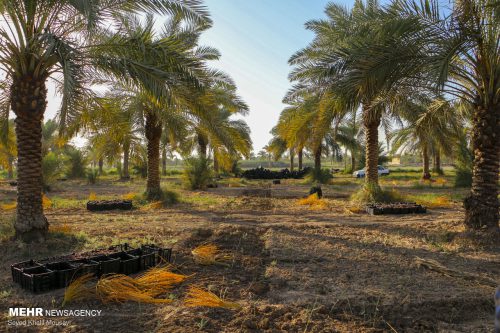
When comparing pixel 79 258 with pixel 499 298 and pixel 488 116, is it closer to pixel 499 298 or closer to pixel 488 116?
pixel 499 298

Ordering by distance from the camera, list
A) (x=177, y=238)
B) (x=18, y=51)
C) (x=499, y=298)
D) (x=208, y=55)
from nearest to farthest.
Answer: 1. (x=499, y=298)
2. (x=18, y=51)
3. (x=177, y=238)
4. (x=208, y=55)

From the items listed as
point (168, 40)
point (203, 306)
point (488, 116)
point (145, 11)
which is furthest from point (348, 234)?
point (145, 11)

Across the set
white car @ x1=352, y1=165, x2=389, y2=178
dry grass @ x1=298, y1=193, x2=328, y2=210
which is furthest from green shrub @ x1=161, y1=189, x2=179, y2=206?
white car @ x1=352, y1=165, x2=389, y2=178

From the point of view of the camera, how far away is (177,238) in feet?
25.0

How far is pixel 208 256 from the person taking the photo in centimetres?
591

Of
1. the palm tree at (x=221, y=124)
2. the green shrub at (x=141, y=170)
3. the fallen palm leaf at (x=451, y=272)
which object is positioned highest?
the palm tree at (x=221, y=124)

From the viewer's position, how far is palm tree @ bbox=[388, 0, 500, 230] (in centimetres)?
678

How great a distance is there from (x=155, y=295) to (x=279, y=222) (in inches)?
230

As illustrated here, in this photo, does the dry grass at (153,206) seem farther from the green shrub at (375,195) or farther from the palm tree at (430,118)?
the palm tree at (430,118)

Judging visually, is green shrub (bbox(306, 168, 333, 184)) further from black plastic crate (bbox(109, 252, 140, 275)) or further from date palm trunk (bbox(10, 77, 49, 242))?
black plastic crate (bbox(109, 252, 140, 275))

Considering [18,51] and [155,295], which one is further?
[18,51]

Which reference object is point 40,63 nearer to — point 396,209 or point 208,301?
point 208,301

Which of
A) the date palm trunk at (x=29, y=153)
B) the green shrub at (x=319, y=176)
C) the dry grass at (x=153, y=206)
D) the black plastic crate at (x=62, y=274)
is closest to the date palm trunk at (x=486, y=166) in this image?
the black plastic crate at (x=62, y=274)

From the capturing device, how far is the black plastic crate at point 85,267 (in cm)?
483
